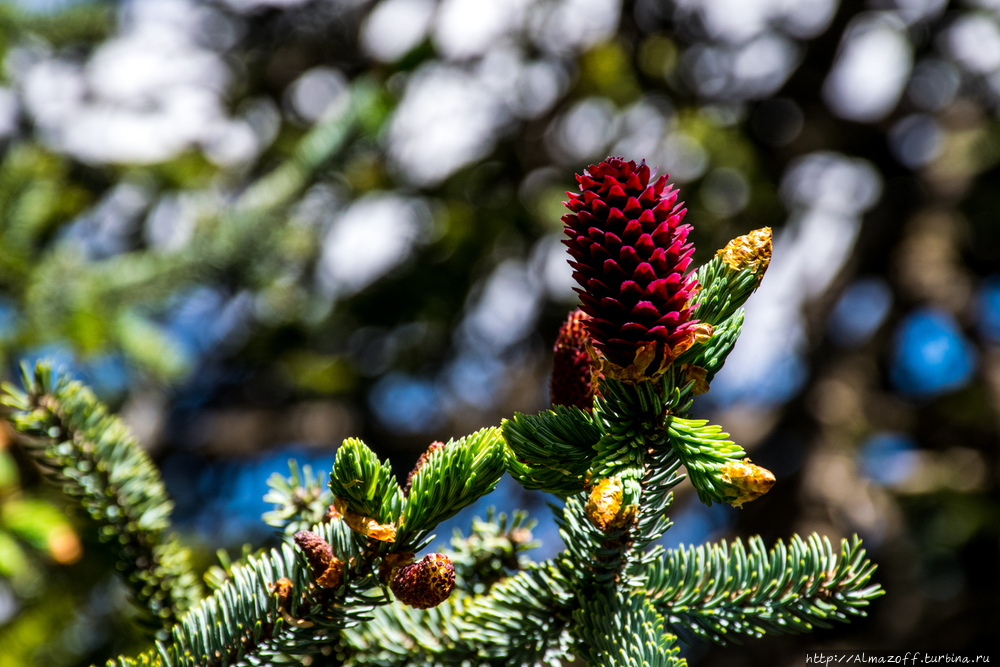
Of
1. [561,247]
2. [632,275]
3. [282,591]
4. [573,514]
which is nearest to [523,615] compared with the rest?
[573,514]

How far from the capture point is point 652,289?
0.48 m

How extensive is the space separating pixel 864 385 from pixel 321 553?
3.12 metres

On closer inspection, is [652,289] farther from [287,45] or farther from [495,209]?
[287,45]

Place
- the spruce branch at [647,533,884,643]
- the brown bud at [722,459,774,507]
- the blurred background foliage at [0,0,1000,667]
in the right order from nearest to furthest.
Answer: the brown bud at [722,459,774,507], the spruce branch at [647,533,884,643], the blurred background foliage at [0,0,1000,667]

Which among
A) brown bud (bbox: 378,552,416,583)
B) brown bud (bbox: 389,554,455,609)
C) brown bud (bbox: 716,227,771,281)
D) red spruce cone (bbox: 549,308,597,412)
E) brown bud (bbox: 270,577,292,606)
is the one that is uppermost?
brown bud (bbox: 716,227,771,281)

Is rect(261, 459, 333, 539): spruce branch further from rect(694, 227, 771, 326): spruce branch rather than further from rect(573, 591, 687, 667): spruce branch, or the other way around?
rect(694, 227, 771, 326): spruce branch

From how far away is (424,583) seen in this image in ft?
1.46

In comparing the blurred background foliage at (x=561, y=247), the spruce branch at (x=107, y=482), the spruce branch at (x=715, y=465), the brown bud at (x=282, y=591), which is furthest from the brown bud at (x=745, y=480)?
the blurred background foliage at (x=561, y=247)

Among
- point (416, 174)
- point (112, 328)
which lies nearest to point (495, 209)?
point (416, 174)

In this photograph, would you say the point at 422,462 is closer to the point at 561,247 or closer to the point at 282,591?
the point at 282,591

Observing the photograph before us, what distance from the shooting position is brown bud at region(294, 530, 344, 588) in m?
0.47

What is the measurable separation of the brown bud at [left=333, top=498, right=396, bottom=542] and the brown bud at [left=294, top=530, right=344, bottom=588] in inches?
1.1

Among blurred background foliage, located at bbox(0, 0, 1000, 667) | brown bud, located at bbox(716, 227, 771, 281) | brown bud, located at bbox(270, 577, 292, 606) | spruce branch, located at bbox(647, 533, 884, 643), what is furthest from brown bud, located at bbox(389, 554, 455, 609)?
blurred background foliage, located at bbox(0, 0, 1000, 667)

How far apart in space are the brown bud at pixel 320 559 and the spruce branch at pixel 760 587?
0.28 m
